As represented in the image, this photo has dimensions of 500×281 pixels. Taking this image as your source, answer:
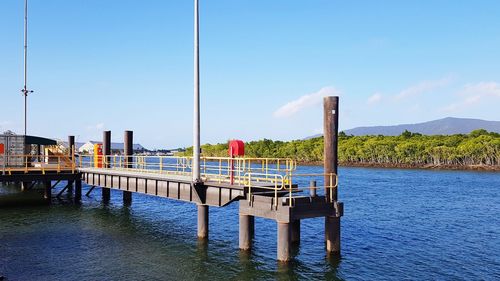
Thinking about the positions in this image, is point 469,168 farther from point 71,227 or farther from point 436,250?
point 71,227

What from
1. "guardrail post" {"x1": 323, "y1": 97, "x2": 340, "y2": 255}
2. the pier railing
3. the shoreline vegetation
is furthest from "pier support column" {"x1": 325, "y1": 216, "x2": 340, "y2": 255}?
the shoreline vegetation

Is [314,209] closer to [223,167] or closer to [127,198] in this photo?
[223,167]

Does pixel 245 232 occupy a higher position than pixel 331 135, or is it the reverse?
pixel 331 135

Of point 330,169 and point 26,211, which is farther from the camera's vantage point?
point 26,211

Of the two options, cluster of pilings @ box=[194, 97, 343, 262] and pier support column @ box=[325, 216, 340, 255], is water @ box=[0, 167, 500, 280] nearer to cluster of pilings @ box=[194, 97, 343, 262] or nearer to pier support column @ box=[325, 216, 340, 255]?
pier support column @ box=[325, 216, 340, 255]

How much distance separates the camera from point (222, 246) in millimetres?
20938

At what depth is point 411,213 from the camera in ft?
112

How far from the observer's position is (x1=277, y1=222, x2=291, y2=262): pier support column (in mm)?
16703

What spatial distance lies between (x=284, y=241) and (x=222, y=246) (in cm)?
503

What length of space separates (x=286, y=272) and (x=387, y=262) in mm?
5256

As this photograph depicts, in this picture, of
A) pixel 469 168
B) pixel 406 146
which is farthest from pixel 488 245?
pixel 406 146

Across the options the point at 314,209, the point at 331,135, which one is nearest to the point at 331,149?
the point at 331,135

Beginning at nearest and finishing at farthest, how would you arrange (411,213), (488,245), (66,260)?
(66,260), (488,245), (411,213)

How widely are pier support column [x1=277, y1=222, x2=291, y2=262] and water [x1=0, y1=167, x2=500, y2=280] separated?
1.58 ft
